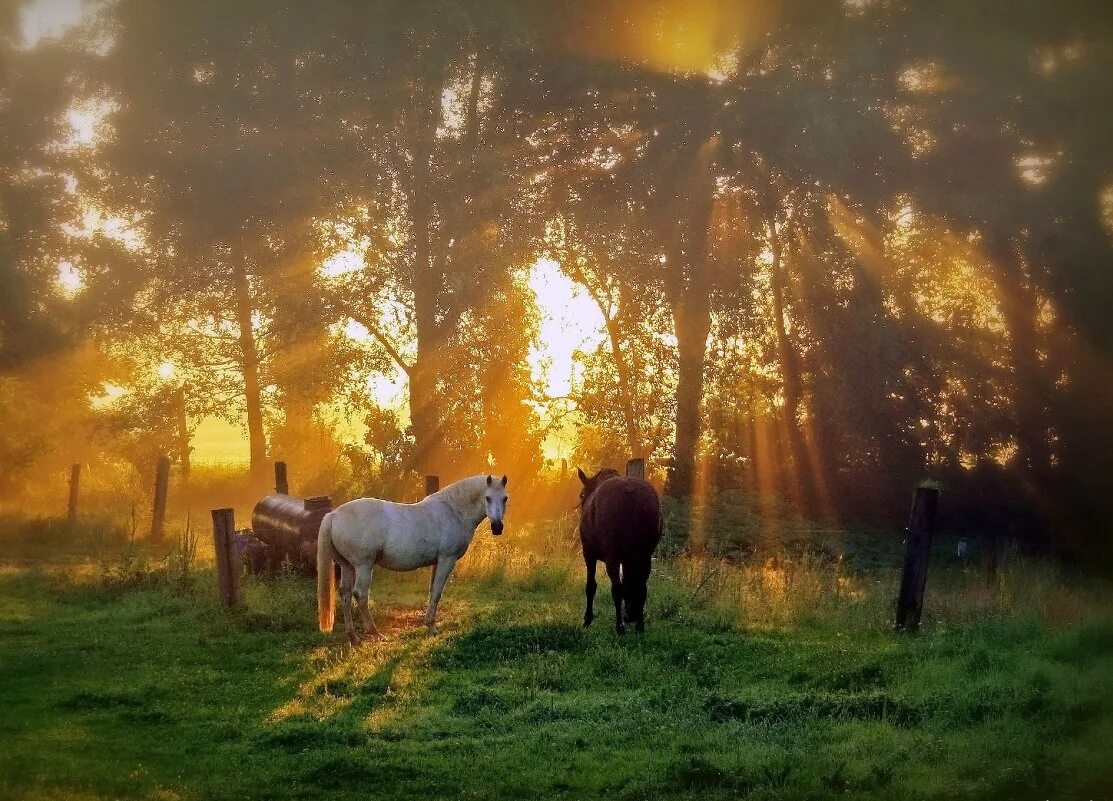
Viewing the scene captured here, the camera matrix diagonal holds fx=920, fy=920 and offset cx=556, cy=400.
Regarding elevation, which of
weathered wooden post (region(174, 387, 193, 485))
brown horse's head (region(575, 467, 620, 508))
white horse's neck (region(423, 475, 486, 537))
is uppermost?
weathered wooden post (region(174, 387, 193, 485))

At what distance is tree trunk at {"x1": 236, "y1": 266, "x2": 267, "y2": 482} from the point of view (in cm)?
2791

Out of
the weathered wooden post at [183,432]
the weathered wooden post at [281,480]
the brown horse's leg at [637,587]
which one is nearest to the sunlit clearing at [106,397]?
the weathered wooden post at [183,432]

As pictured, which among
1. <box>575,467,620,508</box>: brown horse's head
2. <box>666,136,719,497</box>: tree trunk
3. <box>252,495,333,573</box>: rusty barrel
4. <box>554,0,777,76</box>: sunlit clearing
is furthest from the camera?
<box>554,0,777,76</box>: sunlit clearing

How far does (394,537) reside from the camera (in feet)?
35.9

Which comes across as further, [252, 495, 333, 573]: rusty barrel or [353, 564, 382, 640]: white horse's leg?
[252, 495, 333, 573]: rusty barrel

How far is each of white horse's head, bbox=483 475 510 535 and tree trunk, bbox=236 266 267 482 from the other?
61.2ft

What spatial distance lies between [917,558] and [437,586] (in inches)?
223

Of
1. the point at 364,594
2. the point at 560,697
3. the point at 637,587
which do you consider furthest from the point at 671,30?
the point at 560,697

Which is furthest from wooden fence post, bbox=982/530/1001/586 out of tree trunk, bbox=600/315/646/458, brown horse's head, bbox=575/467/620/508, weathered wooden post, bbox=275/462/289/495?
weathered wooden post, bbox=275/462/289/495

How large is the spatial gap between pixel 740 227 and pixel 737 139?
92.4 inches

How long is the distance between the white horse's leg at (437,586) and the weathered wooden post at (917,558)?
541 centimetres

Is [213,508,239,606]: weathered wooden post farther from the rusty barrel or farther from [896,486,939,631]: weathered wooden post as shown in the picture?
[896,486,939,631]: weathered wooden post

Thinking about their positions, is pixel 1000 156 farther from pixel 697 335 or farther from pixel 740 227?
pixel 697 335

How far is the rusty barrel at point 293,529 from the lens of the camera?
14008 millimetres
